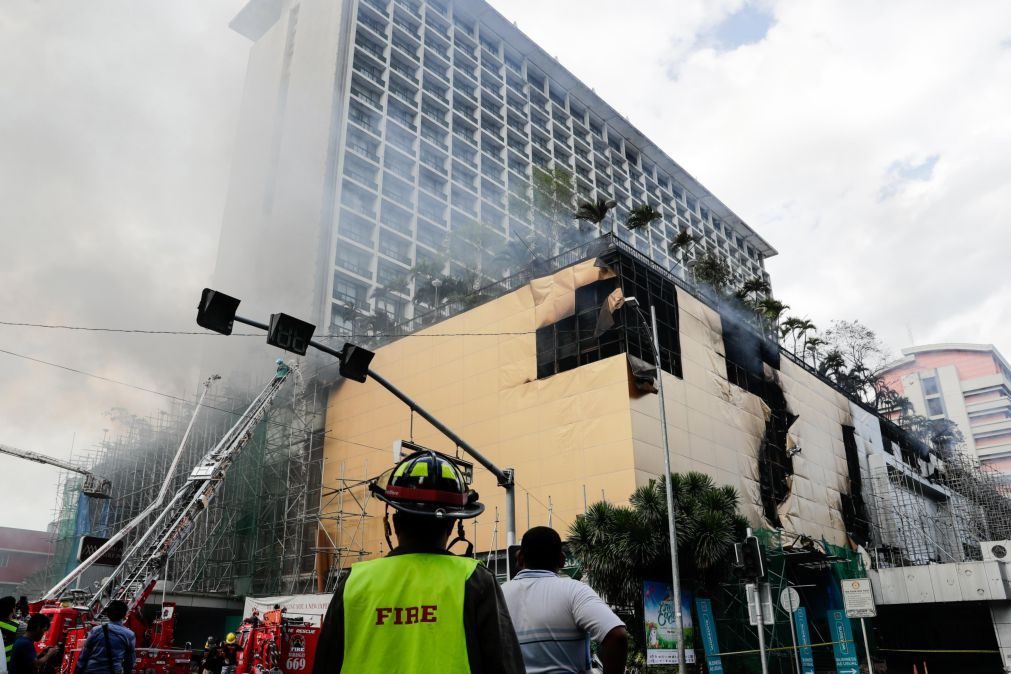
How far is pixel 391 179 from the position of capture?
51875 millimetres

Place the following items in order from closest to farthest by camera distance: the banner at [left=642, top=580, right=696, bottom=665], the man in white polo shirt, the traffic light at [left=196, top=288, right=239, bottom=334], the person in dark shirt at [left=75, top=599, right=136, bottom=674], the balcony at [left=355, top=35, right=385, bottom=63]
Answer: the man in white polo shirt → the person in dark shirt at [left=75, top=599, right=136, bottom=674] → the traffic light at [left=196, top=288, right=239, bottom=334] → the banner at [left=642, top=580, right=696, bottom=665] → the balcony at [left=355, top=35, right=385, bottom=63]

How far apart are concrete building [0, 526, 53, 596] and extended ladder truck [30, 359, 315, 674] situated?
43462mm

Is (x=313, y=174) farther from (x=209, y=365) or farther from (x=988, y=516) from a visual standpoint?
(x=988, y=516)

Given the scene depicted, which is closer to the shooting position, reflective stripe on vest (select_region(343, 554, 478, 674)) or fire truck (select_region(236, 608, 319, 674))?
reflective stripe on vest (select_region(343, 554, 478, 674))

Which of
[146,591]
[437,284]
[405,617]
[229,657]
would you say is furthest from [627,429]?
[437,284]

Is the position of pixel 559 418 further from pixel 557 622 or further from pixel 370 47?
pixel 370 47

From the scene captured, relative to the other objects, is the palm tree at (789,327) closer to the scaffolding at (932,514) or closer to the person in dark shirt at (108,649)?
the scaffolding at (932,514)

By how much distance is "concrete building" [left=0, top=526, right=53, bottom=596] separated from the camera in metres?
57.4

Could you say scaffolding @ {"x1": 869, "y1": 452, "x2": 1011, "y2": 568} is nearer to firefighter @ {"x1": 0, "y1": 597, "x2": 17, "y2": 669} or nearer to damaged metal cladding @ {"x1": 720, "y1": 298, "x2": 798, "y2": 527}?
damaged metal cladding @ {"x1": 720, "y1": 298, "x2": 798, "y2": 527}

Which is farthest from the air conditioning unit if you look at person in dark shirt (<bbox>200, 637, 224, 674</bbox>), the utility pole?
person in dark shirt (<bbox>200, 637, 224, 674</bbox>)

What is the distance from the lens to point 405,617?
7.37 feet

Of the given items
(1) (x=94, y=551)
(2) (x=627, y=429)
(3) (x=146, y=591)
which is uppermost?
(2) (x=627, y=429)

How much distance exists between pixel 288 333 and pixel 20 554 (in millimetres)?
62189

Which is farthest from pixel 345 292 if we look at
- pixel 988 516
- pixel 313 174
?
pixel 988 516
